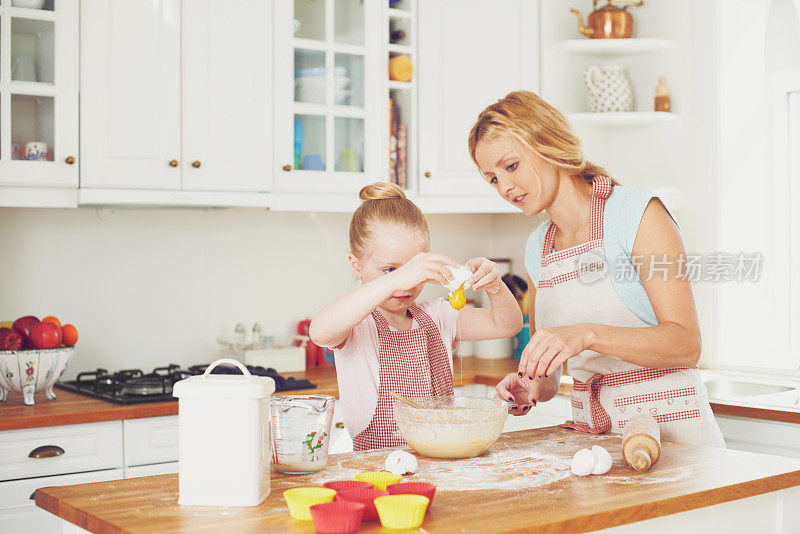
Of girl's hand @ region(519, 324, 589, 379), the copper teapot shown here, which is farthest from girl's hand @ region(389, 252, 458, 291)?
the copper teapot

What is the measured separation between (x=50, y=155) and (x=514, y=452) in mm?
1735

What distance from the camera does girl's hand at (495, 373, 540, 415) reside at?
1775 millimetres

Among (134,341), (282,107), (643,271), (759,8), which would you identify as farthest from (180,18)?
(759,8)

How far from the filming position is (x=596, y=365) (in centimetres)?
194

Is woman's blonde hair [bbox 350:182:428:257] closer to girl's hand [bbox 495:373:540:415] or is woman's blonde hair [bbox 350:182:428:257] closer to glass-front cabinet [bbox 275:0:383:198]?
girl's hand [bbox 495:373:540:415]

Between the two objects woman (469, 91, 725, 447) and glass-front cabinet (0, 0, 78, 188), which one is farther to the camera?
glass-front cabinet (0, 0, 78, 188)

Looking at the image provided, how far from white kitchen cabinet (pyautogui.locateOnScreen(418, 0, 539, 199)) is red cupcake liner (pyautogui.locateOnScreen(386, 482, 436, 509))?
6.79 feet

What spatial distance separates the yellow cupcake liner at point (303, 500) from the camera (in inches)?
45.0

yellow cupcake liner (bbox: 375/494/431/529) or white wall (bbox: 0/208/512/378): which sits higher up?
white wall (bbox: 0/208/512/378)

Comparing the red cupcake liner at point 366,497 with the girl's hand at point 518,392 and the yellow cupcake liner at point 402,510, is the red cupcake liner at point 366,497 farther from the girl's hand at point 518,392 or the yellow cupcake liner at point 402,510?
the girl's hand at point 518,392

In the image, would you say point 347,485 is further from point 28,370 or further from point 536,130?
point 28,370

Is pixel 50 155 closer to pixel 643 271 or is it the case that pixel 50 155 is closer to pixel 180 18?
pixel 180 18

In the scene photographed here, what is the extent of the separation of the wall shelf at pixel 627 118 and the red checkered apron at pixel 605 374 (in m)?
→ 1.45

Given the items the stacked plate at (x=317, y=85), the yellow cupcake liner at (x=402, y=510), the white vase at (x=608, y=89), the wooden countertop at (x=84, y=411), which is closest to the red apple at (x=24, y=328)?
the wooden countertop at (x=84, y=411)
